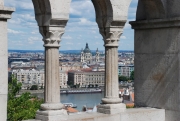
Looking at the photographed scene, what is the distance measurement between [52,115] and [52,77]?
0.68m

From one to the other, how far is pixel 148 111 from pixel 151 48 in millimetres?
1494

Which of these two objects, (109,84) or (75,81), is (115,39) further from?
(75,81)

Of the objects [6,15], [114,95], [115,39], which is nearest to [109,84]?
[114,95]

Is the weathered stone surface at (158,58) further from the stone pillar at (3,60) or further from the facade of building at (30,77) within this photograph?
the facade of building at (30,77)

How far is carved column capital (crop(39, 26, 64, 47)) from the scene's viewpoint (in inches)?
325

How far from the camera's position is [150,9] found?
34.3ft

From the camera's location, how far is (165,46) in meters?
10.3

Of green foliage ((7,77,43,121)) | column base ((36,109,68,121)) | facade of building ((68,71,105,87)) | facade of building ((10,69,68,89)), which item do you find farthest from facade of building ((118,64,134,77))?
column base ((36,109,68,121))

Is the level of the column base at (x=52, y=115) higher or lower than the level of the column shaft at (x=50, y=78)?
lower

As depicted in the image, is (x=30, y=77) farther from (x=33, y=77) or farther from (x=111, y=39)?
(x=111, y=39)

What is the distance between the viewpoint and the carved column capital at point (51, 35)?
825 cm

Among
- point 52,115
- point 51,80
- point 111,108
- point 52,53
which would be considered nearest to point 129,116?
point 111,108

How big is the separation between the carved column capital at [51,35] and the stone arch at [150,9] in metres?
2.78

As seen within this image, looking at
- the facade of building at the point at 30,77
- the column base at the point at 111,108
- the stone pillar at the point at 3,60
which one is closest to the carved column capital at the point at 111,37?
the column base at the point at 111,108
